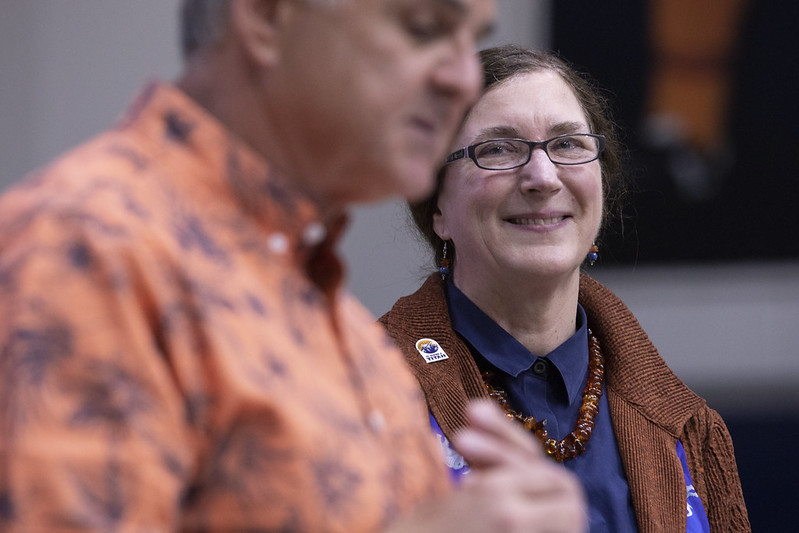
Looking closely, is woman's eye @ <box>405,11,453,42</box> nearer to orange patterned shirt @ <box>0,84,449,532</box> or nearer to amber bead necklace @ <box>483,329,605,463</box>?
orange patterned shirt @ <box>0,84,449,532</box>

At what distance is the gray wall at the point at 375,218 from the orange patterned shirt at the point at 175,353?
2.92 meters

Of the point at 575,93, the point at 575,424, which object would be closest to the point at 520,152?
the point at 575,93

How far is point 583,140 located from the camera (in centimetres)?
230

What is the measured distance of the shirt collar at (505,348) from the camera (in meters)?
2.22

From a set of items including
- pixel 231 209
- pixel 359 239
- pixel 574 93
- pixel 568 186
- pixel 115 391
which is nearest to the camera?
pixel 115 391

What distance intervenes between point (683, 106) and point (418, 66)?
3.77 meters

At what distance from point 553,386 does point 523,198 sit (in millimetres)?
435

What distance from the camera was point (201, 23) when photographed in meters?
0.95

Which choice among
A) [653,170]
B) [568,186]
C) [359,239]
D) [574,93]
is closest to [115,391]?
[568,186]

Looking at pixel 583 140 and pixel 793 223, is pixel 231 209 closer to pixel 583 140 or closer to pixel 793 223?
pixel 583 140

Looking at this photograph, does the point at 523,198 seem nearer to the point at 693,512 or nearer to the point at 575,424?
the point at 575,424

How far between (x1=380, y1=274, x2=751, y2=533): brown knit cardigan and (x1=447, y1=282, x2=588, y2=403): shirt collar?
3cm

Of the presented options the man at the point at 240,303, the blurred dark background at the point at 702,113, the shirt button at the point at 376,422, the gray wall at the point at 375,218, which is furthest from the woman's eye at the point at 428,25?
the blurred dark background at the point at 702,113

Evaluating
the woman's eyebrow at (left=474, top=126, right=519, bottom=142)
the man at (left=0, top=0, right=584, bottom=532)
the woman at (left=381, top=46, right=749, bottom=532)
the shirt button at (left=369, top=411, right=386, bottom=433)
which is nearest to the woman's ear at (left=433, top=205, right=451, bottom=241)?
the woman at (left=381, top=46, right=749, bottom=532)
